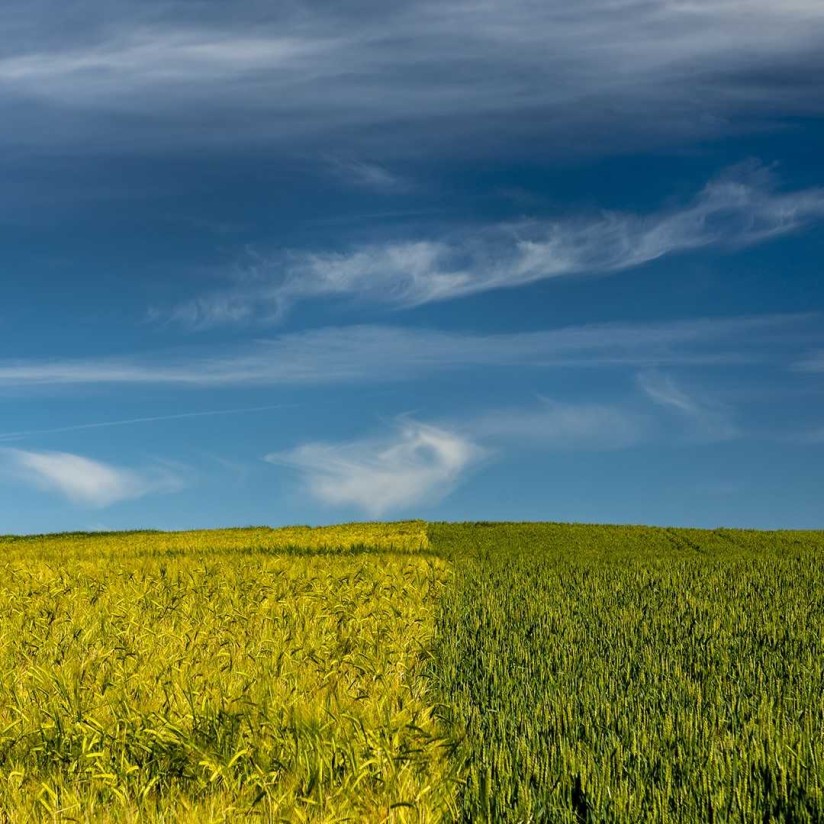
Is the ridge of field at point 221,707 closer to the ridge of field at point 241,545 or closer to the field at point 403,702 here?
the field at point 403,702

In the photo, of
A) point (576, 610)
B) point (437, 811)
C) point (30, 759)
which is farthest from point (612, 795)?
point (576, 610)

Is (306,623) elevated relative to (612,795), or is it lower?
elevated

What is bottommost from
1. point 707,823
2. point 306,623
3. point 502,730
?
point 707,823

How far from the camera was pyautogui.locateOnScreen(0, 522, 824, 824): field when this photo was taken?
14.4 feet

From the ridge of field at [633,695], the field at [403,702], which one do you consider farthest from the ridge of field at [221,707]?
the ridge of field at [633,695]

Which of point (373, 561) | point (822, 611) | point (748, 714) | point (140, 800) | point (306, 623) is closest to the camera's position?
point (140, 800)

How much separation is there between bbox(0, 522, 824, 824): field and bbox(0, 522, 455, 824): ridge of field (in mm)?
22

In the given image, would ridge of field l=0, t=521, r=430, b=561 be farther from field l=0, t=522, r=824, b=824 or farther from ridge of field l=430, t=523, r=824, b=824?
field l=0, t=522, r=824, b=824

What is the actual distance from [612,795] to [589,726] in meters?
1.07

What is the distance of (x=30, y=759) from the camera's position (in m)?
5.32

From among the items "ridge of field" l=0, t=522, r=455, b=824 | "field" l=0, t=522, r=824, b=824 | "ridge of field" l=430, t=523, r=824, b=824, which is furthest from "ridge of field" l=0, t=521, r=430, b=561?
"ridge of field" l=0, t=522, r=455, b=824

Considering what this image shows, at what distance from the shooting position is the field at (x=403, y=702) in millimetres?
4387

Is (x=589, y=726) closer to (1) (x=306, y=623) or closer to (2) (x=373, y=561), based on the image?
(1) (x=306, y=623)

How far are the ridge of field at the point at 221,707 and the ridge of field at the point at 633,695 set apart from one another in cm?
40
